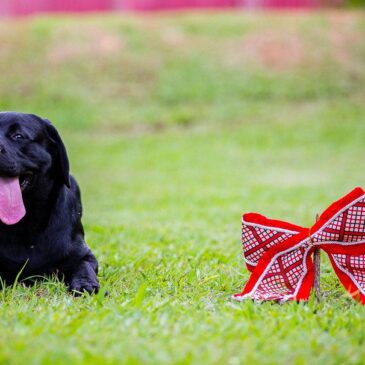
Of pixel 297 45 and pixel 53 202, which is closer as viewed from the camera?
pixel 53 202

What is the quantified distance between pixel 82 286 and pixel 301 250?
3.84 feet

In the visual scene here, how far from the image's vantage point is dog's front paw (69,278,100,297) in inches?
139

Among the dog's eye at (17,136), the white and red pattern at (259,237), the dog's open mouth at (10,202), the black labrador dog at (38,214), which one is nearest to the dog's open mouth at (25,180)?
the black labrador dog at (38,214)

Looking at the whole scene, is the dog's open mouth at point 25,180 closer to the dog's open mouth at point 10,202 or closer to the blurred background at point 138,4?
the dog's open mouth at point 10,202

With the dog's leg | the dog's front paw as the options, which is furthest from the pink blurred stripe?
the dog's front paw

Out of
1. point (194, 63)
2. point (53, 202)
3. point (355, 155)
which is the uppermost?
point (53, 202)

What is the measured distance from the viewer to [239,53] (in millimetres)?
23375

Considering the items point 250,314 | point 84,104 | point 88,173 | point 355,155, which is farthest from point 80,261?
point 84,104

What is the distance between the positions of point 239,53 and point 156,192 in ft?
43.3

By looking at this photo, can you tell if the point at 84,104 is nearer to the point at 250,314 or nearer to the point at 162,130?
the point at 162,130

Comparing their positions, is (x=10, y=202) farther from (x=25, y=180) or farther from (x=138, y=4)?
(x=138, y=4)

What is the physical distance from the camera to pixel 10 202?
3541 millimetres

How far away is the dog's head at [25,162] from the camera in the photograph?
3.54 meters

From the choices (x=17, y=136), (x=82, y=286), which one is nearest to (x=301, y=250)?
(x=82, y=286)
